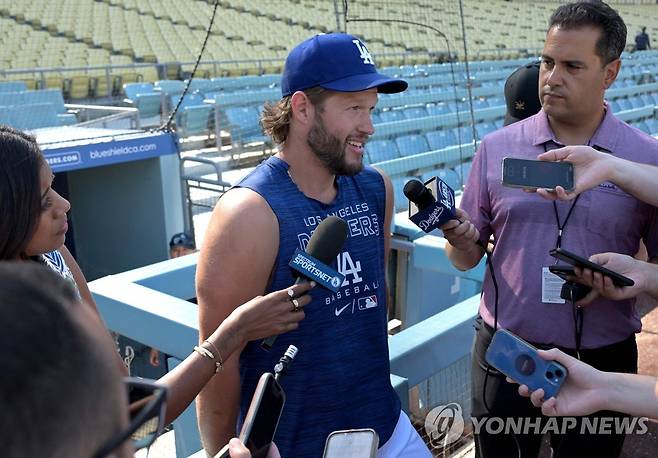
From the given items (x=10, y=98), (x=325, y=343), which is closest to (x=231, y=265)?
(x=325, y=343)

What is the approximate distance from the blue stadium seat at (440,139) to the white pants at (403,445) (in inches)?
264

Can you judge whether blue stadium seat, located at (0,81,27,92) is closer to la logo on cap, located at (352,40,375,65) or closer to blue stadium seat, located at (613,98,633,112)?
la logo on cap, located at (352,40,375,65)

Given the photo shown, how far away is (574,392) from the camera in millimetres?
1620

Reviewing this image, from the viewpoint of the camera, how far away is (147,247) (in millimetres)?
5871

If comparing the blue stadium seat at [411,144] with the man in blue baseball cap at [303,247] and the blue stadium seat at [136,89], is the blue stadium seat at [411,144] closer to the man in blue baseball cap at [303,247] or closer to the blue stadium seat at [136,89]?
the blue stadium seat at [136,89]

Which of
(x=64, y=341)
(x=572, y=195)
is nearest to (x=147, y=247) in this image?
(x=572, y=195)

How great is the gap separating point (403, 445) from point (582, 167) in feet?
2.92

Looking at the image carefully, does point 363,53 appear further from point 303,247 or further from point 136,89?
point 136,89

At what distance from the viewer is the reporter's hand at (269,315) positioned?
4.89 ft

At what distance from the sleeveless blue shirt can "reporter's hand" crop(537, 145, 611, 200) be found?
51cm

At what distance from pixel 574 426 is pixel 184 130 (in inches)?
327

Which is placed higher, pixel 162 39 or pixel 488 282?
pixel 162 39

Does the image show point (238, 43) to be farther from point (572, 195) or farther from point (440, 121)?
point (572, 195)

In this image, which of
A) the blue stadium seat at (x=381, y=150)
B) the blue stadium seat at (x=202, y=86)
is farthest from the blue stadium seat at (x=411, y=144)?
the blue stadium seat at (x=202, y=86)
